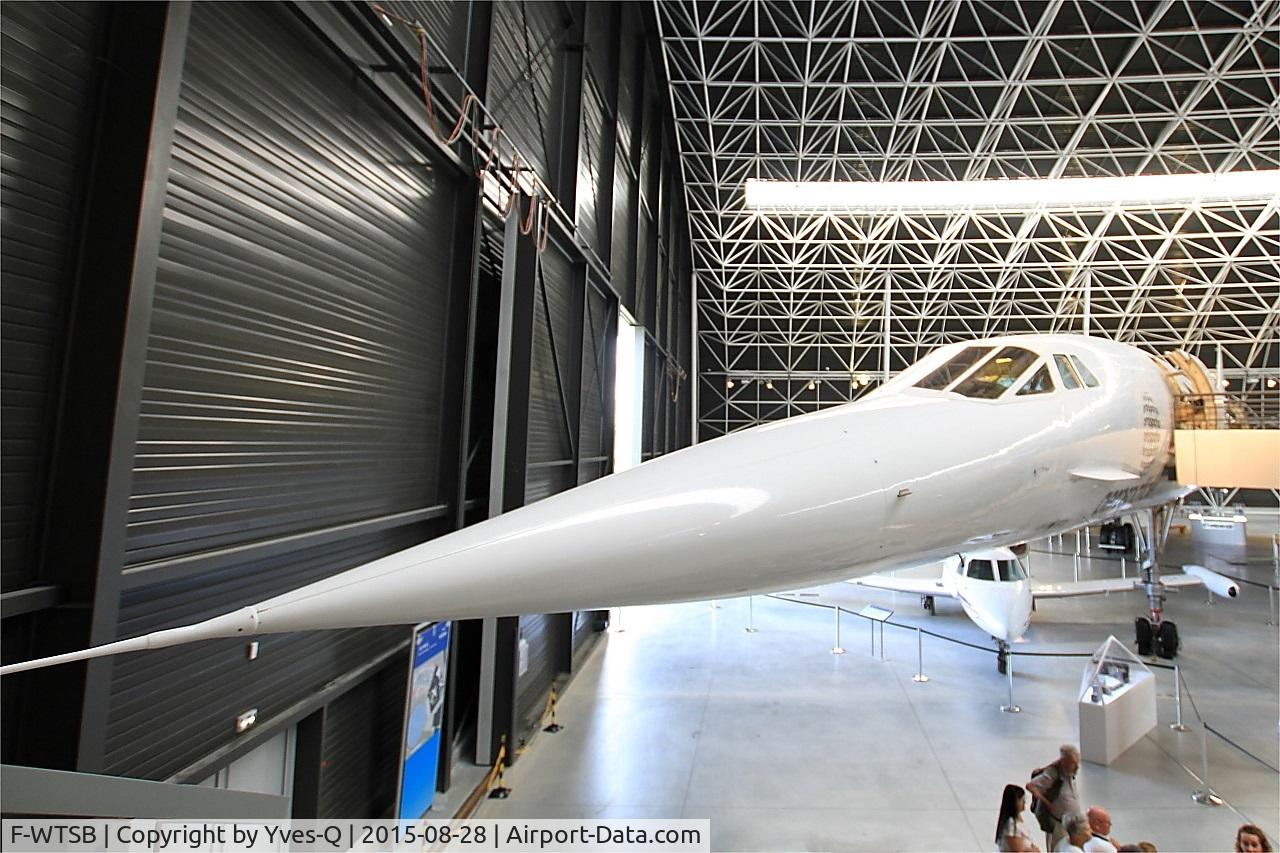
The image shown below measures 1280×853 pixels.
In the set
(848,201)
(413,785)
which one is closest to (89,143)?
(413,785)

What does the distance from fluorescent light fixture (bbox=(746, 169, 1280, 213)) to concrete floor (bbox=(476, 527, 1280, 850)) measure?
1197cm

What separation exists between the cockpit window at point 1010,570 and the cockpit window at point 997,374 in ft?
24.8

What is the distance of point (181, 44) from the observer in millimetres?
2936

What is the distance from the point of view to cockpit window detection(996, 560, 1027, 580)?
32.9 feet

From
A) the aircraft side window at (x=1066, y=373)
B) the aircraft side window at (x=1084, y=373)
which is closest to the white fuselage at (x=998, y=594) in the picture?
the aircraft side window at (x=1084, y=373)

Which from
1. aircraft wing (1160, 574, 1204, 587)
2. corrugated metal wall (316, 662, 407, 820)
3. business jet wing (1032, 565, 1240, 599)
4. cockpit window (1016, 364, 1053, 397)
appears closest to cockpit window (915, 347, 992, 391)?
cockpit window (1016, 364, 1053, 397)

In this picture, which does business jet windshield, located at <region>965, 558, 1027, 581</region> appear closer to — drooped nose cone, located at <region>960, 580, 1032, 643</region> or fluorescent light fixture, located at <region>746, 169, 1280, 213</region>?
drooped nose cone, located at <region>960, 580, 1032, 643</region>

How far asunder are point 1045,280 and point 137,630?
34945mm

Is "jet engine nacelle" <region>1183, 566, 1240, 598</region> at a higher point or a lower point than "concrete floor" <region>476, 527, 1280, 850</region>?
higher

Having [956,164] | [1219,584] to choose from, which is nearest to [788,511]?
[1219,584]

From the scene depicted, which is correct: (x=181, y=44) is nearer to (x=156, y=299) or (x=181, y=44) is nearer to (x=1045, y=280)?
(x=156, y=299)

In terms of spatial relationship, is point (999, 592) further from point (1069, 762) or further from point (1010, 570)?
point (1069, 762)

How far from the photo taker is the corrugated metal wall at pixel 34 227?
2.42 m

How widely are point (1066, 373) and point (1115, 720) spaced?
19.7 feet
